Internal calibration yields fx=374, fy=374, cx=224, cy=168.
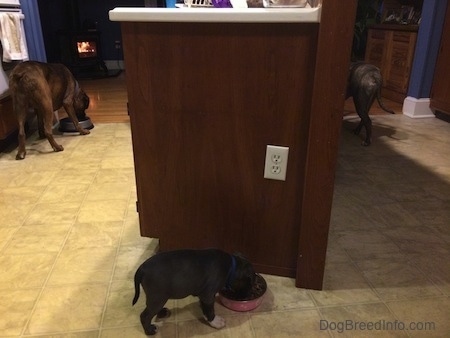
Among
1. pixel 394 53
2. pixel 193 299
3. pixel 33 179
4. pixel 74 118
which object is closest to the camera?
pixel 193 299

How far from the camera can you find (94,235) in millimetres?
1754

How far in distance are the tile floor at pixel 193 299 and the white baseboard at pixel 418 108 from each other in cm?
126

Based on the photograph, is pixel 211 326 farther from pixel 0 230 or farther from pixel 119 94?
pixel 119 94

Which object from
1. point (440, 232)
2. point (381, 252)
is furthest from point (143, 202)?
point (440, 232)

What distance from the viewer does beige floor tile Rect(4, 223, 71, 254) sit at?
1.64 meters

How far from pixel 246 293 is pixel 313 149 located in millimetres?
543

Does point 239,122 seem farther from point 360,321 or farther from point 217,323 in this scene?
point 360,321

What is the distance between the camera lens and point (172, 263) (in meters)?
1.12

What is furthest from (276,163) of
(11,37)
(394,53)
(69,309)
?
(394,53)

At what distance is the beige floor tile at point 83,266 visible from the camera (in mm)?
1452

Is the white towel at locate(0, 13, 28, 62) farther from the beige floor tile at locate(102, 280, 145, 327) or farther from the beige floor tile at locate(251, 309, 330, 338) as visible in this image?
the beige floor tile at locate(251, 309, 330, 338)

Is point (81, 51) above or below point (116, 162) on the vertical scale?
above

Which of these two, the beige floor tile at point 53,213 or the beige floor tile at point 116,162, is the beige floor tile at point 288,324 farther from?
the beige floor tile at point 116,162

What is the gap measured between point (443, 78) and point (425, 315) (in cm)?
302
